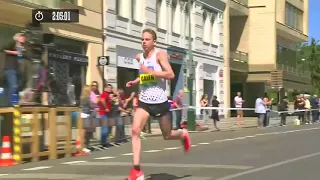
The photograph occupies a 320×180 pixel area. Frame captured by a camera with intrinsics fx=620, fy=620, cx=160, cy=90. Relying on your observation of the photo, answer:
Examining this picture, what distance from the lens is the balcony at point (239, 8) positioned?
1699 inches

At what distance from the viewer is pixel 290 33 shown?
54.4m

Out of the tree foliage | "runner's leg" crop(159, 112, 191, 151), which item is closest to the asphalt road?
"runner's leg" crop(159, 112, 191, 151)

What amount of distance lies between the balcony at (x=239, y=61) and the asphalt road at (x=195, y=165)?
2892 cm

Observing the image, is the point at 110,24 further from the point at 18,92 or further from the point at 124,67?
the point at 18,92

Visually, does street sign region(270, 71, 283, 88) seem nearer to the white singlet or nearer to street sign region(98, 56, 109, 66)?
street sign region(98, 56, 109, 66)

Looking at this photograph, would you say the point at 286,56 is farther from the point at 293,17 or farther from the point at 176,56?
the point at 176,56

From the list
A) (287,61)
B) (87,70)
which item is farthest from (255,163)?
(287,61)

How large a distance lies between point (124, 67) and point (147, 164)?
1730cm

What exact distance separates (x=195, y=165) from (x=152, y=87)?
3371 millimetres

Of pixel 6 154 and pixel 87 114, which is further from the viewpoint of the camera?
pixel 87 114

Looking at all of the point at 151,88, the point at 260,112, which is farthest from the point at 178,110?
the point at 151,88

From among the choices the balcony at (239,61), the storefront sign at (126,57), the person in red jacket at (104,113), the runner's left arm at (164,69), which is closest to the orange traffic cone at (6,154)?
the person in red jacket at (104,113)

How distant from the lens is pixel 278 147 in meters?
15.3

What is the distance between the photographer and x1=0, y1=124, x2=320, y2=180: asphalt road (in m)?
9.85
